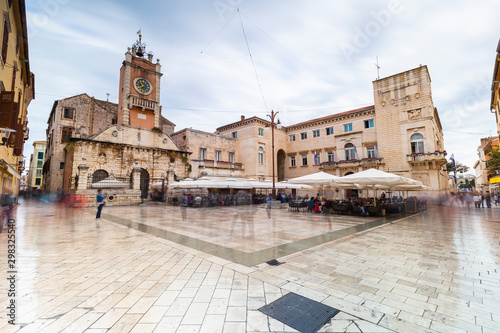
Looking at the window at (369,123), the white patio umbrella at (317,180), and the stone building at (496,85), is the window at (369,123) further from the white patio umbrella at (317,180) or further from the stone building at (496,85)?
the white patio umbrella at (317,180)

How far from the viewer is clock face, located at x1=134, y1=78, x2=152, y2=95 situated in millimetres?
23250

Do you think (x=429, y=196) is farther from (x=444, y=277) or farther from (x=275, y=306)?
(x=275, y=306)

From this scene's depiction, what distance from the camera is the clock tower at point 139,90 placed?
2238 centimetres

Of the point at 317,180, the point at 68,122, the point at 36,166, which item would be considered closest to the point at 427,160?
the point at 317,180

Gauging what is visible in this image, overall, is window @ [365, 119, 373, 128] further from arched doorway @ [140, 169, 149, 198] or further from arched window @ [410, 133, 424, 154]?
arched doorway @ [140, 169, 149, 198]

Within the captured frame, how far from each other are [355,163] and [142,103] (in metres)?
24.6

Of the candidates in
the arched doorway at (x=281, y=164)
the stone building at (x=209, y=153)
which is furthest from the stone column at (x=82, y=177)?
the arched doorway at (x=281, y=164)

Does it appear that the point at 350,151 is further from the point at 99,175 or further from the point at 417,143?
the point at 99,175

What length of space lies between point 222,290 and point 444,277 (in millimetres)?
3539

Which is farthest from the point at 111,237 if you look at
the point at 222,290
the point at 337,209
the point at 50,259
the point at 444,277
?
the point at 337,209

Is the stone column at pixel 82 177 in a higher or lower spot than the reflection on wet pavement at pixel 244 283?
higher

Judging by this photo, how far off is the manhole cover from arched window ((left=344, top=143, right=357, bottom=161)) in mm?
28578

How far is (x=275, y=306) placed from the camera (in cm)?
280

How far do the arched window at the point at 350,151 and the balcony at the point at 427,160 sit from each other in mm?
5876
